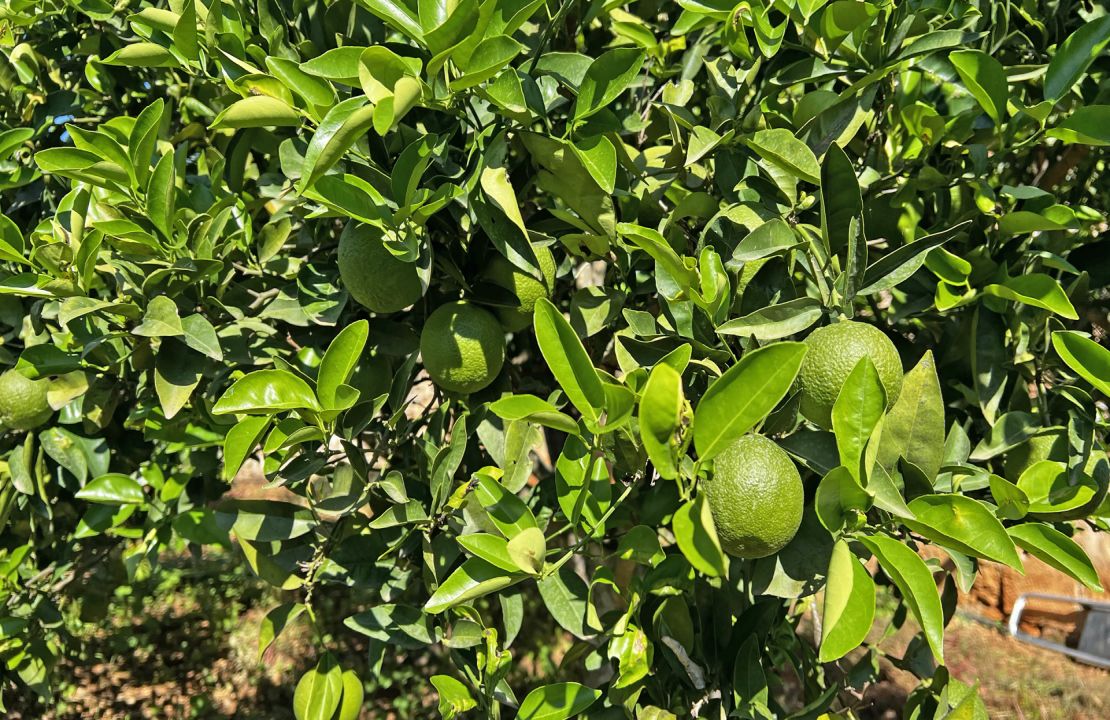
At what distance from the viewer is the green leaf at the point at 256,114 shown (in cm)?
100

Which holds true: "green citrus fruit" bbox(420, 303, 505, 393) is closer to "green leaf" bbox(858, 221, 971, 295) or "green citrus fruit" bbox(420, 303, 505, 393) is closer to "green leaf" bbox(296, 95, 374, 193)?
"green leaf" bbox(296, 95, 374, 193)

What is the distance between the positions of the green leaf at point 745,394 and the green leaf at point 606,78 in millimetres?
405

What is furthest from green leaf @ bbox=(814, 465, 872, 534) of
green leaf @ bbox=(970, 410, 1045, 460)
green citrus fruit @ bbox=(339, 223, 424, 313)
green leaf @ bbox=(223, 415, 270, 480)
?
green leaf @ bbox=(223, 415, 270, 480)

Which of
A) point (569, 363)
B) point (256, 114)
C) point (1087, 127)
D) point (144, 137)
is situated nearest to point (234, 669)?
point (144, 137)

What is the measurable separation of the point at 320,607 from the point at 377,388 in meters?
2.61

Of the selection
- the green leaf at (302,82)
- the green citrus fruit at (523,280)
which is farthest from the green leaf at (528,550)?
the green leaf at (302,82)

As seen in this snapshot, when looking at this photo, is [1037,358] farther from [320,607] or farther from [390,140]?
[320,607]

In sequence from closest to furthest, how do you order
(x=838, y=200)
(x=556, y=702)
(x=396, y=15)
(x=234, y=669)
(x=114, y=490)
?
(x=396, y=15)
(x=838, y=200)
(x=556, y=702)
(x=114, y=490)
(x=234, y=669)

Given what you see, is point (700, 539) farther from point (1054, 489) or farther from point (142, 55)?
point (142, 55)

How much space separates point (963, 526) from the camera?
0.81 m

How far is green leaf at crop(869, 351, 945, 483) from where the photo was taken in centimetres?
90

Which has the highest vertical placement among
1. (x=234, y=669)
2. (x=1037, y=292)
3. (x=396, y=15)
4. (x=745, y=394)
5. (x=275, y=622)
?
(x=396, y=15)

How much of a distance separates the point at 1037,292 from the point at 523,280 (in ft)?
2.23

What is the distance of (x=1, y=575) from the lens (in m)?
1.52
